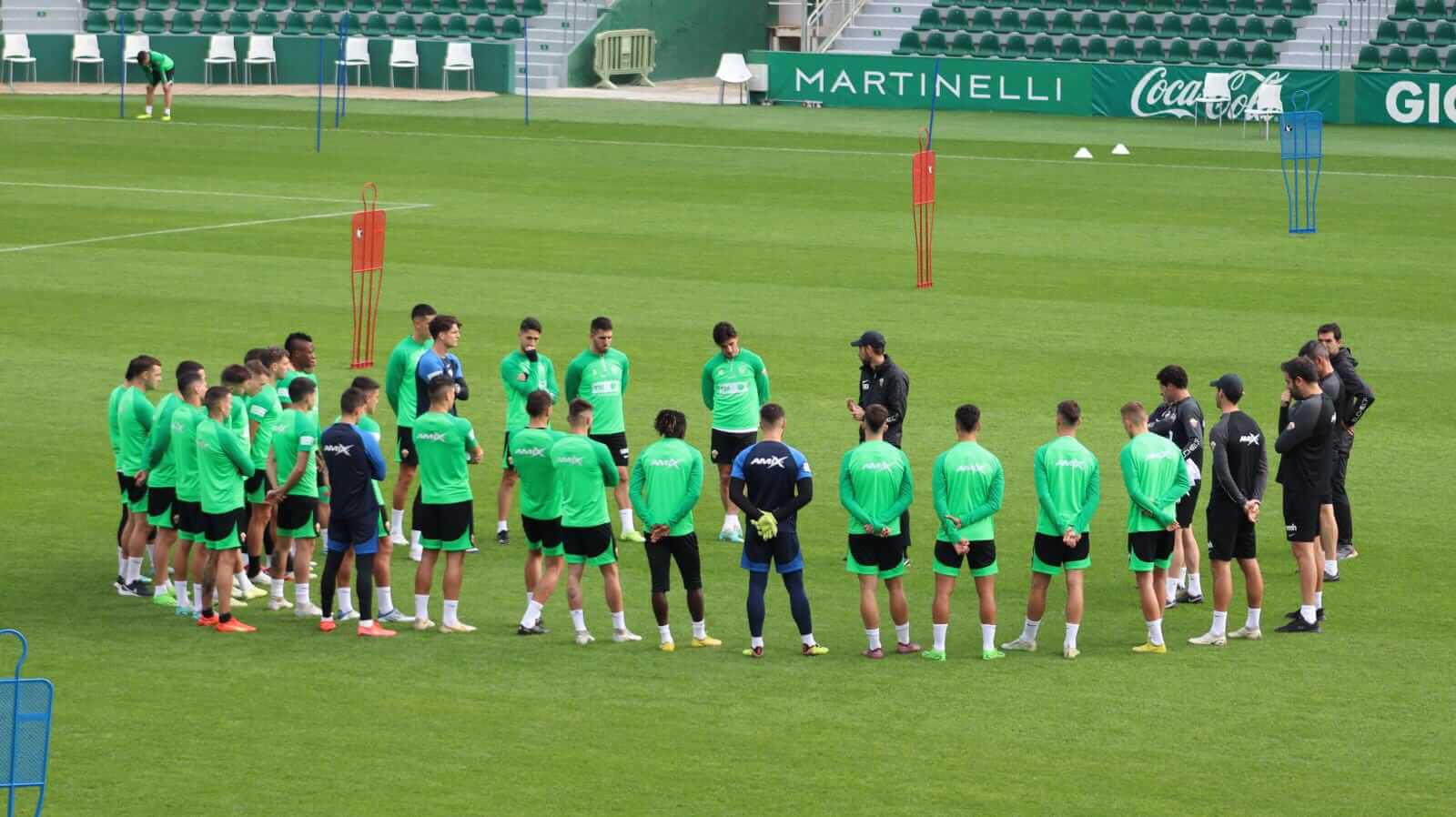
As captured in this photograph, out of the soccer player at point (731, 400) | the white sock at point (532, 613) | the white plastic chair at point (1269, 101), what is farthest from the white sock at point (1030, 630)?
the white plastic chair at point (1269, 101)

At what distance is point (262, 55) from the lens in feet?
186

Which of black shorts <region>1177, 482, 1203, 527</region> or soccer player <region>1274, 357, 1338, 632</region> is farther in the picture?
black shorts <region>1177, 482, 1203, 527</region>

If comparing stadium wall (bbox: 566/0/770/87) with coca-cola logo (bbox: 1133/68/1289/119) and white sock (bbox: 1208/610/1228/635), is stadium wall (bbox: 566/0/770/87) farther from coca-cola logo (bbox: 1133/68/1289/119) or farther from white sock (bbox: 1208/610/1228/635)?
white sock (bbox: 1208/610/1228/635)

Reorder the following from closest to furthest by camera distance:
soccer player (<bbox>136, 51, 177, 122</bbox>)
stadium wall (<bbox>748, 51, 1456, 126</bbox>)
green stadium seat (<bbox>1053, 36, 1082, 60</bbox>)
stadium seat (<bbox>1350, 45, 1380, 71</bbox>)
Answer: soccer player (<bbox>136, 51, 177, 122</bbox>)
stadium wall (<bbox>748, 51, 1456, 126</bbox>)
stadium seat (<bbox>1350, 45, 1380, 71</bbox>)
green stadium seat (<bbox>1053, 36, 1082, 60</bbox>)

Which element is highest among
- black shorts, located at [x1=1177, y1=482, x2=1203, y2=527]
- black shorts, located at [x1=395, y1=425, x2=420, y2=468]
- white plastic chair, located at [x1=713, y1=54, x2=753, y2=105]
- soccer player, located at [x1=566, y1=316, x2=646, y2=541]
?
white plastic chair, located at [x1=713, y1=54, x2=753, y2=105]

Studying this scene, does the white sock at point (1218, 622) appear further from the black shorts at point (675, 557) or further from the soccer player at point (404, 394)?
the soccer player at point (404, 394)

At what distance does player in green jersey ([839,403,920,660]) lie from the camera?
1348 cm

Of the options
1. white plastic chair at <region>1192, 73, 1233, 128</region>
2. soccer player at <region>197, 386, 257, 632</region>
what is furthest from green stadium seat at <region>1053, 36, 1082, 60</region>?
soccer player at <region>197, 386, 257, 632</region>

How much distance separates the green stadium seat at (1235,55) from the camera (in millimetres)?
51406

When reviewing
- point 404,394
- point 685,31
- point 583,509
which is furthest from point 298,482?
point 685,31

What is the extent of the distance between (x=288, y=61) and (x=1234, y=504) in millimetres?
47235

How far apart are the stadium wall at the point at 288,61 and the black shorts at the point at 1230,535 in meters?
44.2

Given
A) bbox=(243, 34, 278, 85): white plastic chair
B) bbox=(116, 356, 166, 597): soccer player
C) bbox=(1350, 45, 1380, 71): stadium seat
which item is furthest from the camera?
bbox=(243, 34, 278, 85): white plastic chair

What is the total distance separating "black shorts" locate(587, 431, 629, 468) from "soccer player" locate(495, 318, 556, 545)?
59 cm
